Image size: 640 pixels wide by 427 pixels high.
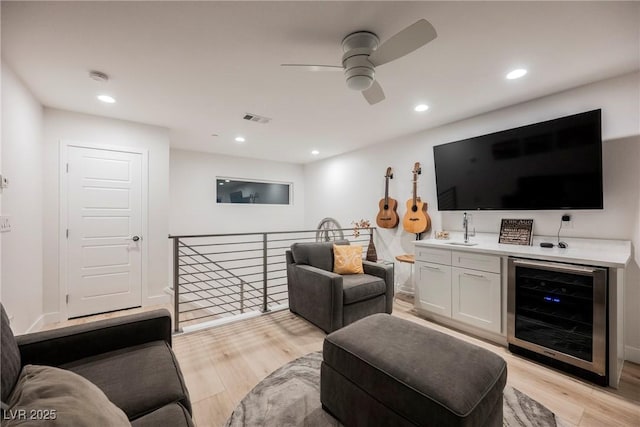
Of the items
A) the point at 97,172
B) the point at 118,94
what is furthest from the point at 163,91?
the point at 97,172

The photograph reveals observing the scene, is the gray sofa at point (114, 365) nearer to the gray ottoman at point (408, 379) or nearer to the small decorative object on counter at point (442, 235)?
the gray ottoman at point (408, 379)

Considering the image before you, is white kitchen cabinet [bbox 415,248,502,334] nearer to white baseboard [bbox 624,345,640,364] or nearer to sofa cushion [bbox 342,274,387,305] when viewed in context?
sofa cushion [bbox 342,274,387,305]

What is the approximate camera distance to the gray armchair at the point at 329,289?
8.48 feet

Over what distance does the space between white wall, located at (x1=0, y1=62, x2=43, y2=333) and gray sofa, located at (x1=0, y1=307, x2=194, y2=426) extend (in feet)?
4.69

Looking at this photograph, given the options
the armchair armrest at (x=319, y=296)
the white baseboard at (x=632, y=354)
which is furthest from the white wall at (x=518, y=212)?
the armchair armrest at (x=319, y=296)

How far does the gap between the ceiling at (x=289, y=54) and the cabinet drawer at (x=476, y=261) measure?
157 centimetres

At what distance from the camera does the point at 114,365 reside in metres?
1.29

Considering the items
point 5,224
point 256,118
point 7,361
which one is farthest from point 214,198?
point 7,361

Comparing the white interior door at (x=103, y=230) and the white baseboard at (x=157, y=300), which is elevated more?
the white interior door at (x=103, y=230)

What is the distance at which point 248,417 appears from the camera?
1.62 m

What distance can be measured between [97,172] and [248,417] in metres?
3.22

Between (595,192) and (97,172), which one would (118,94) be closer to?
(97,172)

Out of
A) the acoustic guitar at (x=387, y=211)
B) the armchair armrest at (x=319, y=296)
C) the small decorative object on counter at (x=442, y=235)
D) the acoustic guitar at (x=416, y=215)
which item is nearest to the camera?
the armchair armrest at (x=319, y=296)

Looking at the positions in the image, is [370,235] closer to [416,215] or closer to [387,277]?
[416,215]
